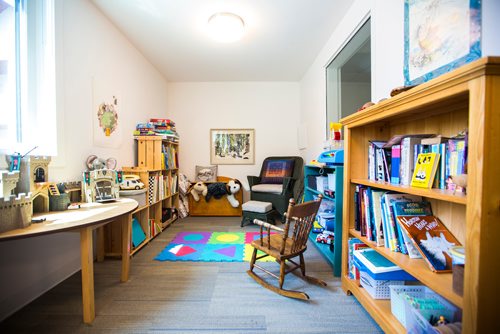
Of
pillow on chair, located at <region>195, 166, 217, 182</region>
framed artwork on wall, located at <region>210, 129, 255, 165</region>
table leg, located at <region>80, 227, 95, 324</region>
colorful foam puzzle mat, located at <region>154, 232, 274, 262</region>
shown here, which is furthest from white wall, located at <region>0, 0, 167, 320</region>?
framed artwork on wall, located at <region>210, 129, 255, 165</region>

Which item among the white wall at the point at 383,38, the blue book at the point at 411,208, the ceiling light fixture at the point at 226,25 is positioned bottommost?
the blue book at the point at 411,208

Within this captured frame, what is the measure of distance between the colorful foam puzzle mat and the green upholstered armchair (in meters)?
0.68

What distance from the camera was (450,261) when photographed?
3.18ft

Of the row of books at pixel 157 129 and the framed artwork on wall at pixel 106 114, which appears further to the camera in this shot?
the row of books at pixel 157 129

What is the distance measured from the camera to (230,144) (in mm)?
4168

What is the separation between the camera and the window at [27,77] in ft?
4.79

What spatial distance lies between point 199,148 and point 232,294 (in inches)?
122

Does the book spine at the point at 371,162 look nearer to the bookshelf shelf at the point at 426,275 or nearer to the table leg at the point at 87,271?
the bookshelf shelf at the point at 426,275

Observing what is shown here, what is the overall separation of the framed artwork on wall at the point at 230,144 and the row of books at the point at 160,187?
1.13 meters

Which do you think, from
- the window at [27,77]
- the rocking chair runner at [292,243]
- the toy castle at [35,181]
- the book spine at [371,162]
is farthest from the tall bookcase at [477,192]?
the window at [27,77]

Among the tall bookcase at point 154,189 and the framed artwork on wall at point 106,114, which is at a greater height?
the framed artwork on wall at point 106,114

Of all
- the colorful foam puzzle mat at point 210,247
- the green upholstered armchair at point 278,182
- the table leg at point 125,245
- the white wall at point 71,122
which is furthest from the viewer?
the green upholstered armchair at point 278,182

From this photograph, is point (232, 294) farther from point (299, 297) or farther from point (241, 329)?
point (299, 297)

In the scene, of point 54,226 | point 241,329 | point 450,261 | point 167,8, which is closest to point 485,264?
point 450,261
